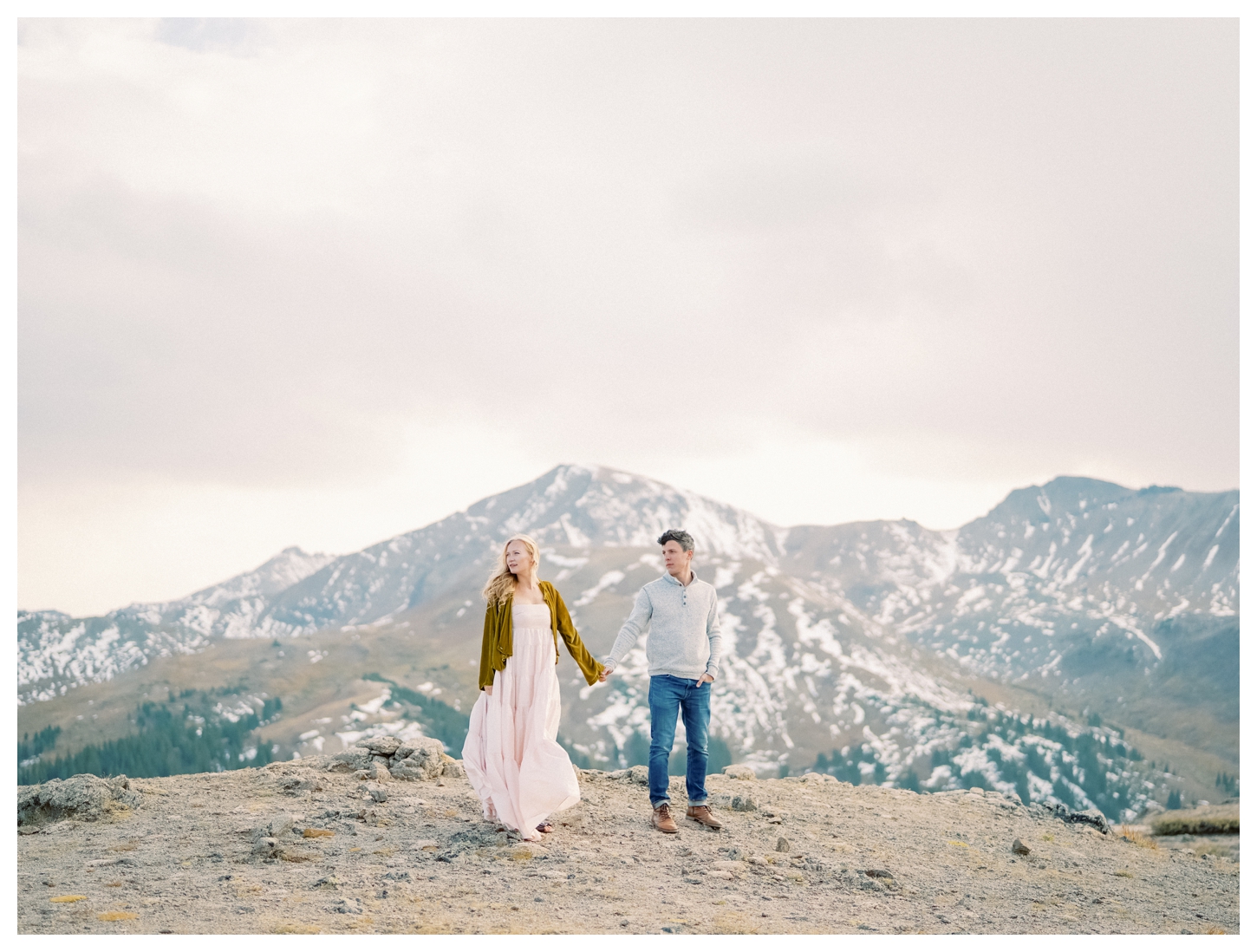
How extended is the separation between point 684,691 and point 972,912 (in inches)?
172

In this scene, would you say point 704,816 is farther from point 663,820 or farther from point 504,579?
point 504,579

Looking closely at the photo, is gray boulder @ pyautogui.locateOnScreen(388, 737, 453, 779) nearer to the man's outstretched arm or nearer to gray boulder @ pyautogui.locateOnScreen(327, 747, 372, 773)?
gray boulder @ pyautogui.locateOnScreen(327, 747, 372, 773)

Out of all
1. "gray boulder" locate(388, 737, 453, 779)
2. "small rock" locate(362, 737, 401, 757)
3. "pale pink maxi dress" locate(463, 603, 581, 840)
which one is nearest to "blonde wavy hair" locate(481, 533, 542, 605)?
"pale pink maxi dress" locate(463, 603, 581, 840)

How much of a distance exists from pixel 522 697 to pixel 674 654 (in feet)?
7.00

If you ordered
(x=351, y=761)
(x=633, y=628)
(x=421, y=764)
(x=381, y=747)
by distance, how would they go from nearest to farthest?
(x=633, y=628) → (x=421, y=764) → (x=351, y=761) → (x=381, y=747)

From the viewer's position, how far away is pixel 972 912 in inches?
436

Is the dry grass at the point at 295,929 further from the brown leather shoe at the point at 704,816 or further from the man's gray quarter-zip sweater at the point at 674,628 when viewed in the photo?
the brown leather shoe at the point at 704,816

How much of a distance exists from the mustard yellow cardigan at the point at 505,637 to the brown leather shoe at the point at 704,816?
9.09ft

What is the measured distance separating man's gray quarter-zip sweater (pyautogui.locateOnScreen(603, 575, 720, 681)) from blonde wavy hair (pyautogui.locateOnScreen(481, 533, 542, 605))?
1.59m

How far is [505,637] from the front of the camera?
472 inches

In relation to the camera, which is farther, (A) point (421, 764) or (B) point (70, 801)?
(A) point (421, 764)

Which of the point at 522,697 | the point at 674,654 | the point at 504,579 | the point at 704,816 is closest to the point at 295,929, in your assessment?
the point at 522,697

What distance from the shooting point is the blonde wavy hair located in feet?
39.0
